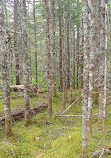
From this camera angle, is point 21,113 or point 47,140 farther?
point 21,113

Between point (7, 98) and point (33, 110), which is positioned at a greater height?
point (7, 98)

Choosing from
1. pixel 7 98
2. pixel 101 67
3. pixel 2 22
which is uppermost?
pixel 2 22

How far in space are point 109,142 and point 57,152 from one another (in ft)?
7.65

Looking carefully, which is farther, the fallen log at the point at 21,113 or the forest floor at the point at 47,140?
the fallen log at the point at 21,113

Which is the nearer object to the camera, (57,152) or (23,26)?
(57,152)

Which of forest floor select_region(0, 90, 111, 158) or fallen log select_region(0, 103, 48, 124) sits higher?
fallen log select_region(0, 103, 48, 124)

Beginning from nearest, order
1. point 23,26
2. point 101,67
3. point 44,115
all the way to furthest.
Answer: point 23,26, point 101,67, point 44,115

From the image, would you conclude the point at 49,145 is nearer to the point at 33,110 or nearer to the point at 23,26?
the point at 33,110

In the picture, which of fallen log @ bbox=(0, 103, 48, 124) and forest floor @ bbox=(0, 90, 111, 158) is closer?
forest floor @ bbox=(0, 90, 111, 158)

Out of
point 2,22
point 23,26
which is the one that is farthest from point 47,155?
point 23,26

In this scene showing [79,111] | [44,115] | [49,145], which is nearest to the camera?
[49,145]

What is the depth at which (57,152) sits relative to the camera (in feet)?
17.3

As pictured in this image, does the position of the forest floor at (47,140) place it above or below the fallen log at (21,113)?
below

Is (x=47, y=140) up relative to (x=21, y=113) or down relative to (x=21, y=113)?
down
